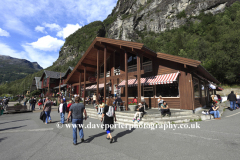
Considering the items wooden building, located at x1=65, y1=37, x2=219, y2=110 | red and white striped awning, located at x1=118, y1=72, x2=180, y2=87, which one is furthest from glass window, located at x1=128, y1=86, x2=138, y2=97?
red and white striped awning, located at x1=118, y1=72, x2=180, y2=87

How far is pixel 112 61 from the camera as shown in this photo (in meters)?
17.3

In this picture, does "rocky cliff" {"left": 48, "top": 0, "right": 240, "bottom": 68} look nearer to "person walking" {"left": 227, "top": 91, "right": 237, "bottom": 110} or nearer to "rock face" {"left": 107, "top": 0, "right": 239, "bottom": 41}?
"rock face" {"left": 107, "top": 0, "right": 239, "bottom": 41}

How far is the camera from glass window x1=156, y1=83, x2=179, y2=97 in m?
11.3

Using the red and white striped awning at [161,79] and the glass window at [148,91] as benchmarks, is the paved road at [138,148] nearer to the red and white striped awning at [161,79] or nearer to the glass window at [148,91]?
the red and white striped awning at [161,79]

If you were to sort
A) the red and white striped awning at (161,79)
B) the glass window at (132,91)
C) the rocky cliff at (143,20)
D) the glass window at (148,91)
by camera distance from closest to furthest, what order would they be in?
the red and white striped awning at (161,79) → the glass window at (148,91) → the glass window at (132,91) → the rocky cliff at (143,20)

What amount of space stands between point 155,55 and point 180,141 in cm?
843

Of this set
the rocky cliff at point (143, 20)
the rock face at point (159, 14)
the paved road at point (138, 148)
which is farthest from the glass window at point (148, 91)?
the rock face at point (159, 14)

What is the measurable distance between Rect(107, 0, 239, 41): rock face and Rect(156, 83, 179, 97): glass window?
3013 inches

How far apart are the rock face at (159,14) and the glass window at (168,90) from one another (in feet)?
251

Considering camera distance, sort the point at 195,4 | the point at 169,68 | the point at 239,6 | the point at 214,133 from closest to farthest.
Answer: the point at 214,133
the point at 169,68
the point at 239,6
the point at 195,4

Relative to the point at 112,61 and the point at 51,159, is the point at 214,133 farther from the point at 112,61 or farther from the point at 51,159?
the point at 112,61

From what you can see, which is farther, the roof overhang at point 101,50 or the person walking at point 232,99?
the person walking at point 232,99

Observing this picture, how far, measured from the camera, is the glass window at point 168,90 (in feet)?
37.0

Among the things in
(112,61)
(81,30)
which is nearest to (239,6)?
(112,61)
